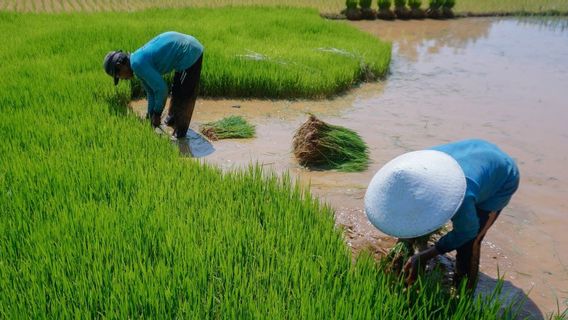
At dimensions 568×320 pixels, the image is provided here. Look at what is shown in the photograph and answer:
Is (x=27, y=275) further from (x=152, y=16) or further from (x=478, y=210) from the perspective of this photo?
(x=152, y=16)

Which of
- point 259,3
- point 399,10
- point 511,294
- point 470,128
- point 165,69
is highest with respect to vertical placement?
point 259,3

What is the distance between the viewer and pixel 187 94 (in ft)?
13.8

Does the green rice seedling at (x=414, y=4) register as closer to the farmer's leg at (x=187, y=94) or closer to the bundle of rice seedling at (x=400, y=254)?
the farmer's leg at (x=187, y=94)

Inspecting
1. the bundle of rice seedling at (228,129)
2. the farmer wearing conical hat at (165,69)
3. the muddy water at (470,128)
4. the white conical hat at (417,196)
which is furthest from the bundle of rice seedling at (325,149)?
the white conical hat at (417,196)

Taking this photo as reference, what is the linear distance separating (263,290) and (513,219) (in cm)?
208

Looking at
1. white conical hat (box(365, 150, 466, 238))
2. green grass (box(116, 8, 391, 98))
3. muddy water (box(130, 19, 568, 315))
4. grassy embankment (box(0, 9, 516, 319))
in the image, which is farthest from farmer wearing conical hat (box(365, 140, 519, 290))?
green grass (box(116, 8, 391, 98))

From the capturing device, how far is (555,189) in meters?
3.76

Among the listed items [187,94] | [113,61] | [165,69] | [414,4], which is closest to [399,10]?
[414,4]

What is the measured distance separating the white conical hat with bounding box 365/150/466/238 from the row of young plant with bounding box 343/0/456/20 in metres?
11.6

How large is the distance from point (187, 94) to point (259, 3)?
29.1 ft

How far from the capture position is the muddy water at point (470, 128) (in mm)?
2887

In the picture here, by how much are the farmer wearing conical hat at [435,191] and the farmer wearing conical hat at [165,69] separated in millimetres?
2481

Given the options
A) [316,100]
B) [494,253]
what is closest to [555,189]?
[494,253]

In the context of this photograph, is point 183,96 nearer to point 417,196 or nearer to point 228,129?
point 228,129
